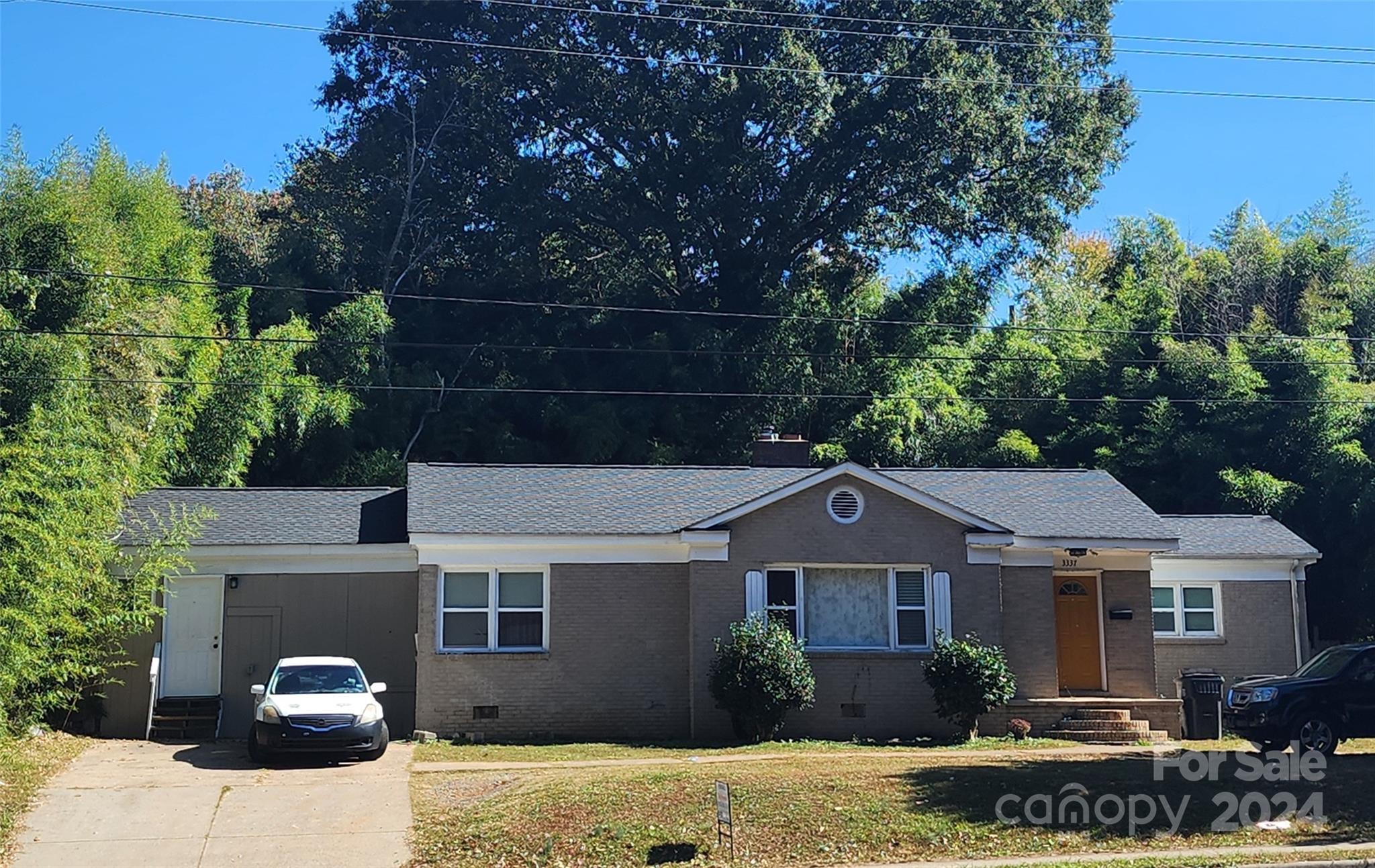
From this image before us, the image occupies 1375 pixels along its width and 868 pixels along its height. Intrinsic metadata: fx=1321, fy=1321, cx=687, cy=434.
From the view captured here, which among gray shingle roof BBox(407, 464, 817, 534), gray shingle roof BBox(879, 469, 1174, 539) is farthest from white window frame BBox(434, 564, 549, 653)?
gray shingle roof BBox(879, 469, 1174, 539)

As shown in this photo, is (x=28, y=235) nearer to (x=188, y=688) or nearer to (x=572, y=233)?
(x=188, y=688)

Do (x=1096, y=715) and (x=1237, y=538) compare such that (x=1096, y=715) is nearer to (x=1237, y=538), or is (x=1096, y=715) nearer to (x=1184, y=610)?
(x=1184, y=610)

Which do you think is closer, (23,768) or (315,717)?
(23,768)

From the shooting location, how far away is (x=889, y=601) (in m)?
23.2

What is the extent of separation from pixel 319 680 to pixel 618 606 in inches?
209

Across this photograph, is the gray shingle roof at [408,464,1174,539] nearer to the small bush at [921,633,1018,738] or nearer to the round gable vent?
the round gable vent

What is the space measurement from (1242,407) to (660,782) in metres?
25.9

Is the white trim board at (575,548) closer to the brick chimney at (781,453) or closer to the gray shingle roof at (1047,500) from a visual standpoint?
the gray shingle roof at (1047,500)

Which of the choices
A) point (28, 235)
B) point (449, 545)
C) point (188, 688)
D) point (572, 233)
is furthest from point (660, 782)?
point (572, 233)

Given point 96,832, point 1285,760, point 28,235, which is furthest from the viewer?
point 28,235

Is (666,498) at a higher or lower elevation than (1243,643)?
higher

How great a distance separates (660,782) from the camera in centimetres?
1555

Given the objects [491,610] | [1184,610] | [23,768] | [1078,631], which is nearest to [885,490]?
[1078,631]

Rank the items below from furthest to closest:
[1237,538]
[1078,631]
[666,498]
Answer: [1237,538] → [1078,631] → [666,498]
